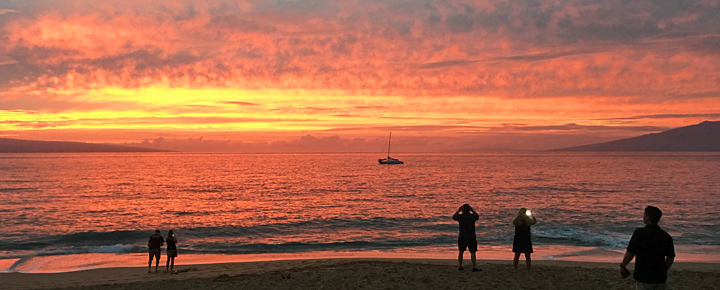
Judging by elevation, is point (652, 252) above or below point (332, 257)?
above

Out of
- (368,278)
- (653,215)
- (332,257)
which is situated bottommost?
(332,257)

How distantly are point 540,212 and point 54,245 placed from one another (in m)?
32.1

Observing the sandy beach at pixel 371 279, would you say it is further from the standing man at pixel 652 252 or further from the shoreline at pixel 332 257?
the standing man at pixel 652 252

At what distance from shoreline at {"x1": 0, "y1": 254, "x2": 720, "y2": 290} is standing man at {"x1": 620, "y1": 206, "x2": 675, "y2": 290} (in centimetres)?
575

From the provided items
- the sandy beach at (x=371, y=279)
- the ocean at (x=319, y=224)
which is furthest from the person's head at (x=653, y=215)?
the ocean at (x=319, y=224)

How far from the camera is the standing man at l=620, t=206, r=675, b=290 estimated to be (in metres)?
6.60

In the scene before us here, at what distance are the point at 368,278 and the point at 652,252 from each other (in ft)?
26.5

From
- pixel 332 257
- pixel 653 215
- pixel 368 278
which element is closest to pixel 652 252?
pixel 653 215

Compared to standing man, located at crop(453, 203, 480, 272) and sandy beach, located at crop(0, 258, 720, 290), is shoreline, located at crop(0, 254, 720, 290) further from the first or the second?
standing man, located at crop(453, 203, 480, 272)

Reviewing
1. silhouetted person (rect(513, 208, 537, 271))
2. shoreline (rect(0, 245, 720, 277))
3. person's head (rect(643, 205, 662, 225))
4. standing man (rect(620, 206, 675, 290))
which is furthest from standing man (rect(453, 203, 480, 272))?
person's head (rect(643, 205, 662, 225))

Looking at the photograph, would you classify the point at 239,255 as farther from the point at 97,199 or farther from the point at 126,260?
the point at 97,199

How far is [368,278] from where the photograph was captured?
44.1ft

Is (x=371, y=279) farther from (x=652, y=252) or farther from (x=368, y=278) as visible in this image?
(x=652, y=252)

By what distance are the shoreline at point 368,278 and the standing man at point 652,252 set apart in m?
5.75
